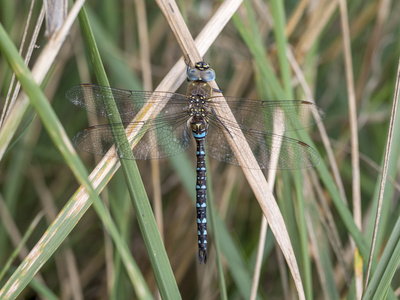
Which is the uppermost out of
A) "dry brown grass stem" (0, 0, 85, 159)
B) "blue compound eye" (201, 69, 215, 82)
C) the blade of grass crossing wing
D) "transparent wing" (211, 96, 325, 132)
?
"blue compound eye" (201, 69, 215, 82)

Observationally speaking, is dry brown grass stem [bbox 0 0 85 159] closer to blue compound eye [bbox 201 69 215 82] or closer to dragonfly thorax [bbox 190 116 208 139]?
blue compound eye [bbox 201 69 215 82]

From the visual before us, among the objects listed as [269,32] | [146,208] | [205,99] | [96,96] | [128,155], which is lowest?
[146,208]

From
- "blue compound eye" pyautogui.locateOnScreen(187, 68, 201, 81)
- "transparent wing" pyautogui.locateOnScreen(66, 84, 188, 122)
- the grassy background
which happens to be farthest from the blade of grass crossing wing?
the grassy background

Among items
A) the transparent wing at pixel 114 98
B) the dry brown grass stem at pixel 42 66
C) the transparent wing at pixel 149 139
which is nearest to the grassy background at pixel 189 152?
the transparent wing at pixel 149 139

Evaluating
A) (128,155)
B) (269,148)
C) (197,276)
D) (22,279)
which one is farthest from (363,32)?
(22,279)

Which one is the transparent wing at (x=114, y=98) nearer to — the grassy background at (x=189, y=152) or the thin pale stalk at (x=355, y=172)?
the grassy background at (x=189, y=152)

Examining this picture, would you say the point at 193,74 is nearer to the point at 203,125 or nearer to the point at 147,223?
the point at 203,125

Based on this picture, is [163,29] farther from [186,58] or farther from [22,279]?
[22,279]
